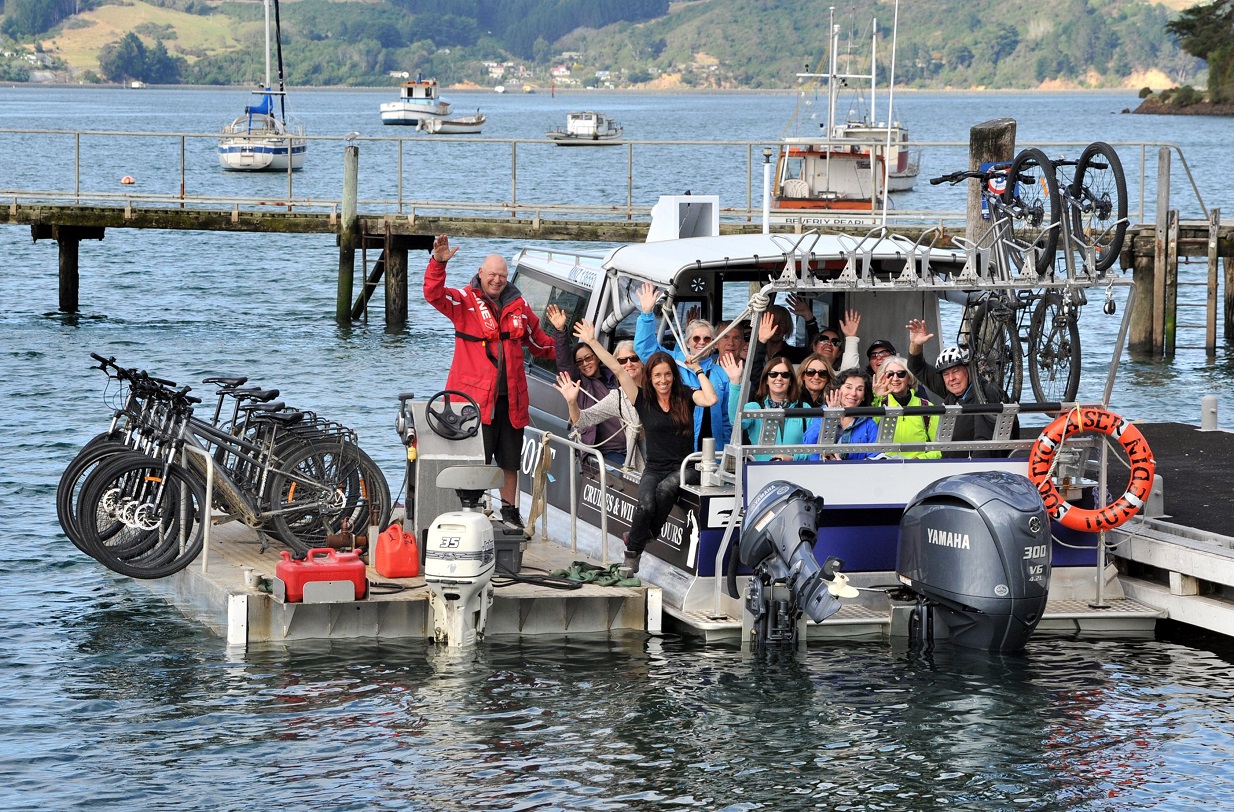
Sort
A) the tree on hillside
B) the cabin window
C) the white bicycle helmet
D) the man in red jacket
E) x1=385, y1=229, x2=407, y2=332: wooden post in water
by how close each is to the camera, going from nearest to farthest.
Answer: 1. the white bicycle helmet
2. the man in red jacket
3. the cabin window
4. x1=385, y1=229, x2=407, y2=332: wooden post in water
5. the tree on hillside

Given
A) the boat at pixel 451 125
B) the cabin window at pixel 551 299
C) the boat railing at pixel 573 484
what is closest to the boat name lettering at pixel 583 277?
the cabin window at pixel 551 299

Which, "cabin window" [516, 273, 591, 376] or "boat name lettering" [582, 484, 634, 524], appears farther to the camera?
"cabin window" [516, 273, 591, 376]

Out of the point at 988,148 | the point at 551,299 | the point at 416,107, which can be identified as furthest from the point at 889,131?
the point at 416,107

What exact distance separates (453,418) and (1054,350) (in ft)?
13.8

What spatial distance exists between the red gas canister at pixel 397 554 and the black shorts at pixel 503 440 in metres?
1.03

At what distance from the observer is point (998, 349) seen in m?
12.7

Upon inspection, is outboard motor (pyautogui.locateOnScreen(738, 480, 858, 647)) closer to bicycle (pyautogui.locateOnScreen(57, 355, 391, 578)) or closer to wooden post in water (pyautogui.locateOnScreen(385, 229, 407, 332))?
bicycle (pyautogui.locateOnScreen(57, 355, 391, 578))

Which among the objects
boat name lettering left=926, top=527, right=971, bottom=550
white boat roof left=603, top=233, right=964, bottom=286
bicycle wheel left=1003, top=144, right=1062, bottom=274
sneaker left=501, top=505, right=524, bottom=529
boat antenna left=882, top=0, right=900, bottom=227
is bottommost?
sneaker left=501, top=505, right=524, bottom=529

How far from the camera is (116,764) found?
9.61 metres

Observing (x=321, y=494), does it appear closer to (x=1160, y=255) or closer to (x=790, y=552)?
(x=790, y=552)

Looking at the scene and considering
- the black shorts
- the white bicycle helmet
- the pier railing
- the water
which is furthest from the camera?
the pier railing

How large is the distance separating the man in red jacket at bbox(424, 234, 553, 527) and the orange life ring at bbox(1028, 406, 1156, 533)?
3.55 meters

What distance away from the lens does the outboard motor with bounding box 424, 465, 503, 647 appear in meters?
10.7

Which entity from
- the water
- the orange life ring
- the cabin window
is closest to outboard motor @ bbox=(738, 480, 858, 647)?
the water
